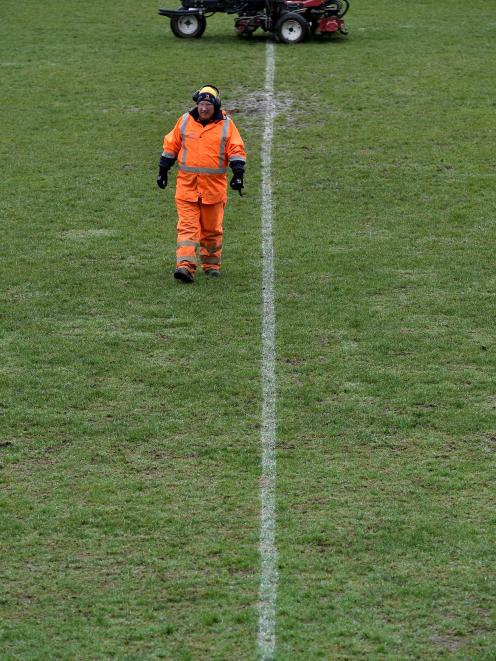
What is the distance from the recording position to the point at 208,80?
21797 millimetres

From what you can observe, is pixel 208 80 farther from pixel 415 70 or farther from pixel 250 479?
pixel 250 479

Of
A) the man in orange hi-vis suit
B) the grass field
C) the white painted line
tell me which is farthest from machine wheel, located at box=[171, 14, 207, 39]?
the man in orange hi-vis suit

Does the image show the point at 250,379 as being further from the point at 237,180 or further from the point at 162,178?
the point at 162,178

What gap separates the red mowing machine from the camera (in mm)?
23719

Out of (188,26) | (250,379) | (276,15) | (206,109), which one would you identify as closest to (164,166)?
(206,109)

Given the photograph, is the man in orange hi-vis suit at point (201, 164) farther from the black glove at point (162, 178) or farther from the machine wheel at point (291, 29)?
the machine wheel at point (291, 29)

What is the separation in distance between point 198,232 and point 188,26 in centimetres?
1256

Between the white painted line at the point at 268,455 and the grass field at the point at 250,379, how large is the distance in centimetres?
7

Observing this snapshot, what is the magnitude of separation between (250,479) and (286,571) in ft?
4.41

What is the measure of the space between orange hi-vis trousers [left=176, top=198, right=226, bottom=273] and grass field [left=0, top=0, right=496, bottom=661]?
1.06 feet

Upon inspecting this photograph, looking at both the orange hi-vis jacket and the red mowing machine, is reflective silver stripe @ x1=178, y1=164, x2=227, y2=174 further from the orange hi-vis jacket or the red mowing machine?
the red mowing machine

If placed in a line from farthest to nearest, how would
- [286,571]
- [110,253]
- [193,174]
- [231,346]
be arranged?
[110,253]
[193,174]
[231,346]
[286,571]

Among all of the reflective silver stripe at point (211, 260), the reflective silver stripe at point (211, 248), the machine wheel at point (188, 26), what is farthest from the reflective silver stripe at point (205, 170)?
the machine wheel at point (188, 26)

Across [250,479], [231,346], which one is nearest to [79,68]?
[231,346]
